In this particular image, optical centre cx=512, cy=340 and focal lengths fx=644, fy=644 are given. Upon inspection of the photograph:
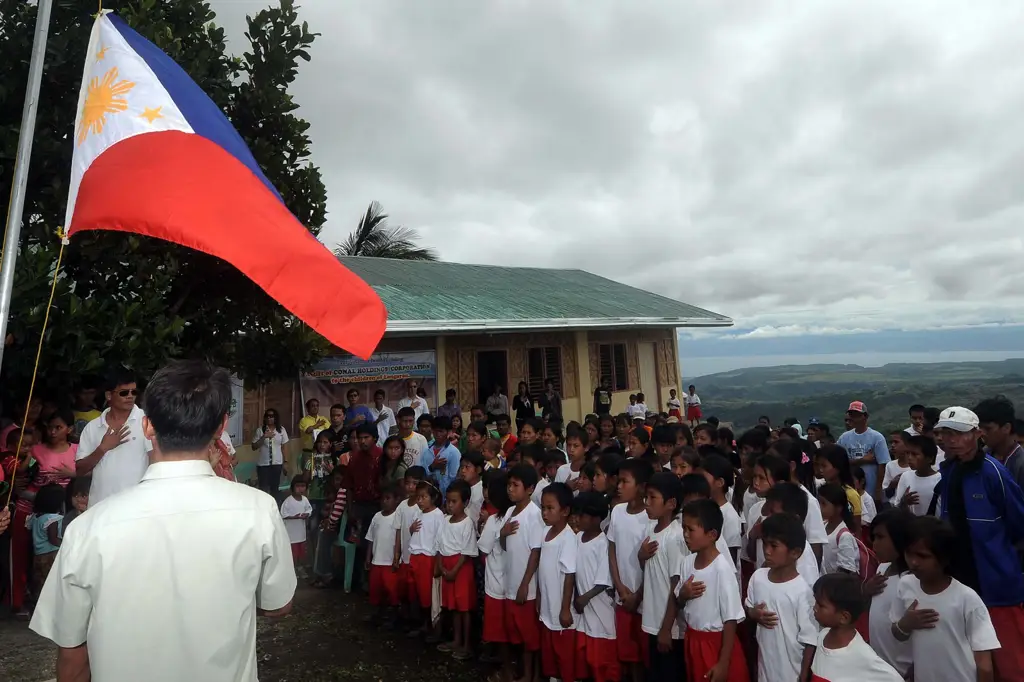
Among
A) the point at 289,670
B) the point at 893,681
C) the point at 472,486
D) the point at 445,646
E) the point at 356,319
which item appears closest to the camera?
the point at 893,681

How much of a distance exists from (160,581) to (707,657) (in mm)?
2610

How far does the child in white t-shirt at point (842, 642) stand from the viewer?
2492 millimetres

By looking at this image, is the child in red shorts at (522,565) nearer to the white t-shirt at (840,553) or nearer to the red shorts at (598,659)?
the red shorts at (598,659)

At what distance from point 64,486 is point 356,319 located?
3.99m

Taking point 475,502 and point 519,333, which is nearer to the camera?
point 475,502

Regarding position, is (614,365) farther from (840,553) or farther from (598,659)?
(598,659)

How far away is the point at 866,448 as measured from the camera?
623 centimetres

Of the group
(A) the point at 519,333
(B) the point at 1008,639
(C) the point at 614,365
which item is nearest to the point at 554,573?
(B) the point at 1008,639

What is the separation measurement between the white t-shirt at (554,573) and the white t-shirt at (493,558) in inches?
18.5

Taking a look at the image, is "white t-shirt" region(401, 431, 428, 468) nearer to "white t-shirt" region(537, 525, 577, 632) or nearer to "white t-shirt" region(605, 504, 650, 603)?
"white t-shirt" region(537, 525, 577, 632)

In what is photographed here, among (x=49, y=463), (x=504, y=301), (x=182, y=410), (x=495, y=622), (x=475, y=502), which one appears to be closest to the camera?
(x=182, y=410)

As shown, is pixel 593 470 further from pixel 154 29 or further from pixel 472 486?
pixel 154 29

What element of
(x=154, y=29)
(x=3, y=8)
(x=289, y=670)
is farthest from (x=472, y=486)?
(x=3, y=8)

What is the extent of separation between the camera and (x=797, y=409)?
9.53 metres
